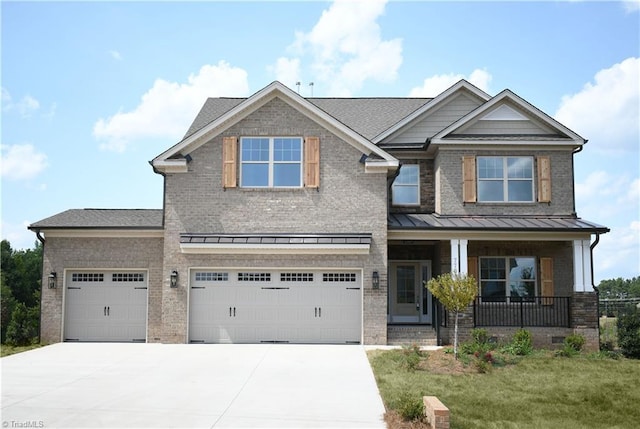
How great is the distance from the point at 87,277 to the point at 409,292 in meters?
11.5

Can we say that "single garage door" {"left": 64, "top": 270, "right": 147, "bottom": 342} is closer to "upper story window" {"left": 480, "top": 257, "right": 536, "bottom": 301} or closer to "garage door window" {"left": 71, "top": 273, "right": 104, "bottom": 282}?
"garage door window" {"left": 71, "top": 273, "right": 104, "bottom": 282}

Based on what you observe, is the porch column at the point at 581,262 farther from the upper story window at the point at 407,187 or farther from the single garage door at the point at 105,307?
the single garage door at the point at 105,307

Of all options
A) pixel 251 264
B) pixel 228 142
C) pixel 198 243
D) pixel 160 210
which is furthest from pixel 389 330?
pixel 160 210

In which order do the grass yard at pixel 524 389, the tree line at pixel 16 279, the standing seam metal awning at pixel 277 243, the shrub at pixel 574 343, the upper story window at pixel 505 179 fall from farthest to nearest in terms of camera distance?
1. the tree line at pixel 16 279
2. the upper story window at pixel 505 179
3. the standing seam metal awning at pixel 277 243
4. the shrub at pixel 574 343
5. the grass yard at pixel 524 389

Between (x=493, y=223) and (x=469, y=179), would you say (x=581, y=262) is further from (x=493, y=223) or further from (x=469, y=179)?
(x=469, y=179)

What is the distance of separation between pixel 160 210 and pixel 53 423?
1300cm

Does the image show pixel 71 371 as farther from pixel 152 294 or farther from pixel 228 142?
pixel 228 142

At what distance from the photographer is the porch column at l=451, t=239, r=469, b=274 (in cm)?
1891

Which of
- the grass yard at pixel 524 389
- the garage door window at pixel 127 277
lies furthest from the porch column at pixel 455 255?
the garage door window at pixel 127 277

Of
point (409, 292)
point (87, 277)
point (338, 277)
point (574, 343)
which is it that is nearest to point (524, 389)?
point (574, 343)

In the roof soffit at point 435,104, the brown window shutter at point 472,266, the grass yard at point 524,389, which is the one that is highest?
the roof soffit at point 435,104

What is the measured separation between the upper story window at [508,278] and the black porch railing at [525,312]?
1.24 feet

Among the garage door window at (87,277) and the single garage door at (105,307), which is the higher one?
the garage door window at (87,277)

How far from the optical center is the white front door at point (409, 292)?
22234 mm
